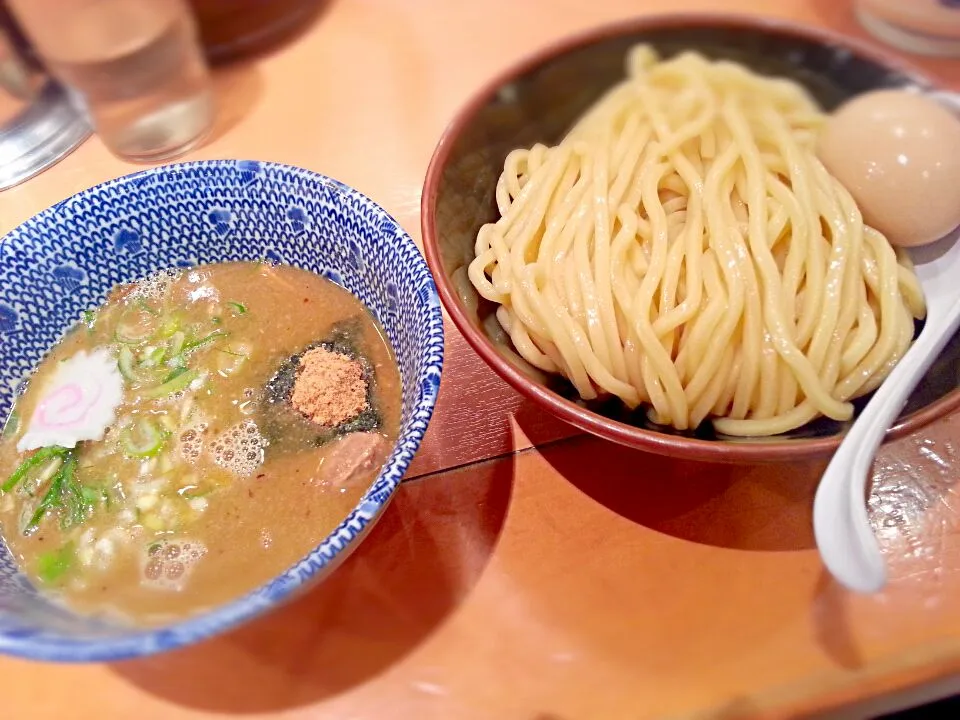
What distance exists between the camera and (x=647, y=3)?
1646mm

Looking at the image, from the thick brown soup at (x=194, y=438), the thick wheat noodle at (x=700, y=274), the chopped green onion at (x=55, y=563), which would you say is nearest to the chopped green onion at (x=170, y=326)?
the thick brown soup at (x=194, y=438)

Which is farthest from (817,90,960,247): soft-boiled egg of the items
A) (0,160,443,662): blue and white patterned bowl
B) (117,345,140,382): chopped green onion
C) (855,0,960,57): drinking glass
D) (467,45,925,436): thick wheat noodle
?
(117,345,140,382): chopped green onion

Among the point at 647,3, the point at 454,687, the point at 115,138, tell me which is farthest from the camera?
the point at 647,3

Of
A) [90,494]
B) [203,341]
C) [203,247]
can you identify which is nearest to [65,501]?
[90,494]

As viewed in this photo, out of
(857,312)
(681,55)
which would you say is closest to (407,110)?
(681,55)

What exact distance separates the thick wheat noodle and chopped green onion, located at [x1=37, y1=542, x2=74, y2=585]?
22.9 inches

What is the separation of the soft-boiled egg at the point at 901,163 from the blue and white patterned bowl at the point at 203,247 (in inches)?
25.9

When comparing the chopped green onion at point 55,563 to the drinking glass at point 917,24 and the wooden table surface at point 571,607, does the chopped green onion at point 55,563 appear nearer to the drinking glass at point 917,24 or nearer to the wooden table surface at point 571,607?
the wooden table surface at point 571,607

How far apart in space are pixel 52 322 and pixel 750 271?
94 centimetres

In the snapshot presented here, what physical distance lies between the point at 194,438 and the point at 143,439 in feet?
0.23

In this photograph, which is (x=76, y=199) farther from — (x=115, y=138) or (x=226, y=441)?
(x=115, y=138)

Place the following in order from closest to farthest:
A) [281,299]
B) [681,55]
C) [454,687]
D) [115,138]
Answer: [454,687] → [281,299] → [681,55] → [115,138]

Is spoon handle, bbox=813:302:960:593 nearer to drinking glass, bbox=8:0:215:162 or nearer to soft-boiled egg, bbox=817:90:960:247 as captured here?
soft-boiled egg, bbox=817:90:960:247

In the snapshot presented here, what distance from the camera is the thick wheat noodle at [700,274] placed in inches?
34.9
